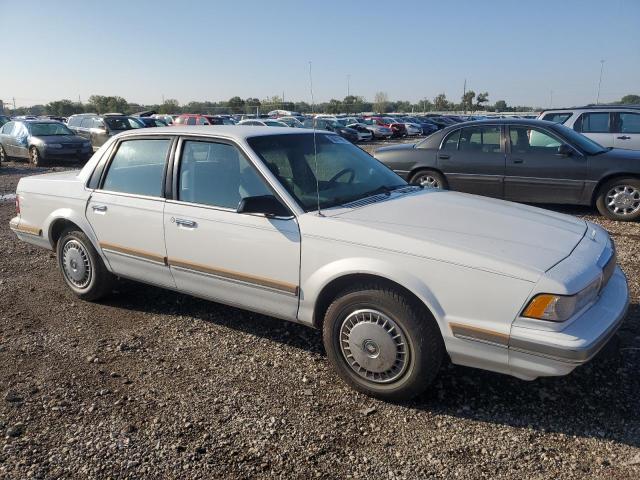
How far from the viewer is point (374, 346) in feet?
10.2

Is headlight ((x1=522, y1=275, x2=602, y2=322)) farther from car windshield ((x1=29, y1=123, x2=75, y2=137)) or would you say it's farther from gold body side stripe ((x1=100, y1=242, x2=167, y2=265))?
car windshield ((x1=29, y1=123, x2=75, y2=137))

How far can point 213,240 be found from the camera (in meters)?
3.65

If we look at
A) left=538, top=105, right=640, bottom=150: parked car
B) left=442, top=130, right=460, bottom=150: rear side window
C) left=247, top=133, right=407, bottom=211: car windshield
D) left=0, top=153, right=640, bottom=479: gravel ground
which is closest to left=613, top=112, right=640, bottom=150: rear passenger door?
left=538, top=105, right=640, bottom=150: parked car

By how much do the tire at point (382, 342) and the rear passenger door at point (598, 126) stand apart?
9.20 meters

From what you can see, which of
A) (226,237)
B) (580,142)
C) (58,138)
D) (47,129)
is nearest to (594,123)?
(580,142)

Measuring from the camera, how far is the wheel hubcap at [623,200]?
7.50 metres

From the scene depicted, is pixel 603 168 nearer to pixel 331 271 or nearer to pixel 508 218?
pixel 508 218

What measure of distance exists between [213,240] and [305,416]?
4.44 ft

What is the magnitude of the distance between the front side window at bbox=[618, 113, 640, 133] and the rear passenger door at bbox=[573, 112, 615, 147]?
0.56ft

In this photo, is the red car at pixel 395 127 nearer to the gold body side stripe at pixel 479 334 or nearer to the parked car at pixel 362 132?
the parked car at pixel 362 132

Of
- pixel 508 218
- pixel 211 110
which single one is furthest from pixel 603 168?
pixel 211 110

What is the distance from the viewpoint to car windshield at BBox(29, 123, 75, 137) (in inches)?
636

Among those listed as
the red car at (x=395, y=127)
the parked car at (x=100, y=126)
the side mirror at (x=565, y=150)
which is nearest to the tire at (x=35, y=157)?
Answer: the parked car at (x=100, y=126)

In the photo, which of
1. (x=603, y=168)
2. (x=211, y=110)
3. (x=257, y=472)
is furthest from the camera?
(x=211, y=110)
